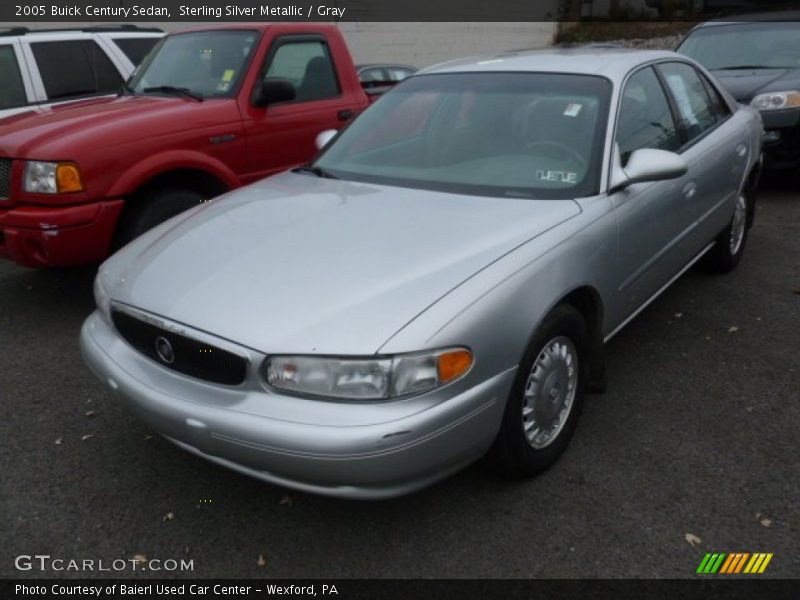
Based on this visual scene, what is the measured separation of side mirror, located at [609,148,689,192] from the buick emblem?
193 cm

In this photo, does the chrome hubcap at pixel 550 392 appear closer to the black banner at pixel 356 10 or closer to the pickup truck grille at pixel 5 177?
the pickup truck grille at pixel 5 177

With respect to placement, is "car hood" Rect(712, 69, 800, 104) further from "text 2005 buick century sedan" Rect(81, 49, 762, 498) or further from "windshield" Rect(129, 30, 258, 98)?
"windshield" Rect(129, 30, 258, 98)

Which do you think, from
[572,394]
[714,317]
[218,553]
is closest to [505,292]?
[572,394]

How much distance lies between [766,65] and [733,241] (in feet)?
11.9

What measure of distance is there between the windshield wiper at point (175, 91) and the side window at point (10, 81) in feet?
5.54

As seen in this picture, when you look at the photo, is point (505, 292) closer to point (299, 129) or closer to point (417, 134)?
point (417, 134)

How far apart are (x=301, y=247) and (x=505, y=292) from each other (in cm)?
81

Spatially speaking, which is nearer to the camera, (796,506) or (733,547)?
(733,547)

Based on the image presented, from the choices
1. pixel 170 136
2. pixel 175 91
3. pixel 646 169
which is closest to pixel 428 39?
pixel 175 91

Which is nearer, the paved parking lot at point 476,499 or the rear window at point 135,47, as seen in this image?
the paved parking lot at point 476,499

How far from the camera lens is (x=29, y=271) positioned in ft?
18.3

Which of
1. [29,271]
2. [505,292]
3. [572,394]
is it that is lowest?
[29,271]

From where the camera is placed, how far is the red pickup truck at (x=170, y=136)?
13.7ft

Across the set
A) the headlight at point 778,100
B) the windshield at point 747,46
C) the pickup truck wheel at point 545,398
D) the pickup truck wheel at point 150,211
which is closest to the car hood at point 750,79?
the headlight at point 778,100
